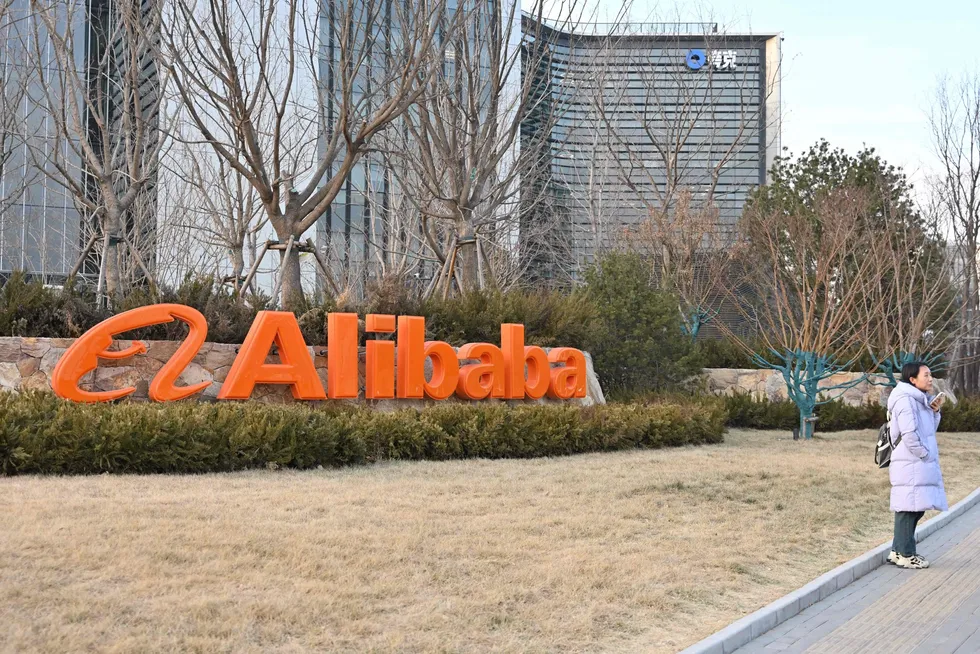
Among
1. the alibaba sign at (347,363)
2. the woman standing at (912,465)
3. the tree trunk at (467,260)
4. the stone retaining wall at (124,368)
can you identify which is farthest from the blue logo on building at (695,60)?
the woman standing at (912,465)

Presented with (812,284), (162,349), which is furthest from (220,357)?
(812,284)

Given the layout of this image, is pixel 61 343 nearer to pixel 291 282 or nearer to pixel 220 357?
pixel 220 357

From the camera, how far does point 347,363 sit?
14.0 m

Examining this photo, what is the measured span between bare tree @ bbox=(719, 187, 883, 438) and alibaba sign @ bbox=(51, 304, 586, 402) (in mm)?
4605

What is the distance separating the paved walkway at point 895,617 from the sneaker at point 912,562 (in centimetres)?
5

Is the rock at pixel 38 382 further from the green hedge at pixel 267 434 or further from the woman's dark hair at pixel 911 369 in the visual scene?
the woman's dark hair at pixel 911 369

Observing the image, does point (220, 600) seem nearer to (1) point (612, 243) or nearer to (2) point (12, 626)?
(2) point (12, 626)

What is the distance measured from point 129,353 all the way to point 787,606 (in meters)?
9.12

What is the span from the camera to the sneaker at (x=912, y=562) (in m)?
7.86

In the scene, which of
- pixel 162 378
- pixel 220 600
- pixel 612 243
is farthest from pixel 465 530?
pixel 612 243

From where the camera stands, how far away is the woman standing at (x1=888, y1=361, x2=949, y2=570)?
305 inches

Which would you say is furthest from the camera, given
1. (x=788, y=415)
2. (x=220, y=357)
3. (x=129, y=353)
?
(x=788, y=415)

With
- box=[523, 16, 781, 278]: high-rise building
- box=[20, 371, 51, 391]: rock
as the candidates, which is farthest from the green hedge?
box=[523, 16, 781, 278]: high-rise building

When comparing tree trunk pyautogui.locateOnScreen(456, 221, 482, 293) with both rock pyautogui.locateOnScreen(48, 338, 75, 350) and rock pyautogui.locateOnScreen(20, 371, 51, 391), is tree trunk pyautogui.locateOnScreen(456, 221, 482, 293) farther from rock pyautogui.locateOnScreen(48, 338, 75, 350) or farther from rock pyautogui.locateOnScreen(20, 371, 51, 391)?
rock pyautogui.locateOnScreen(20, 371, 51, 391)
